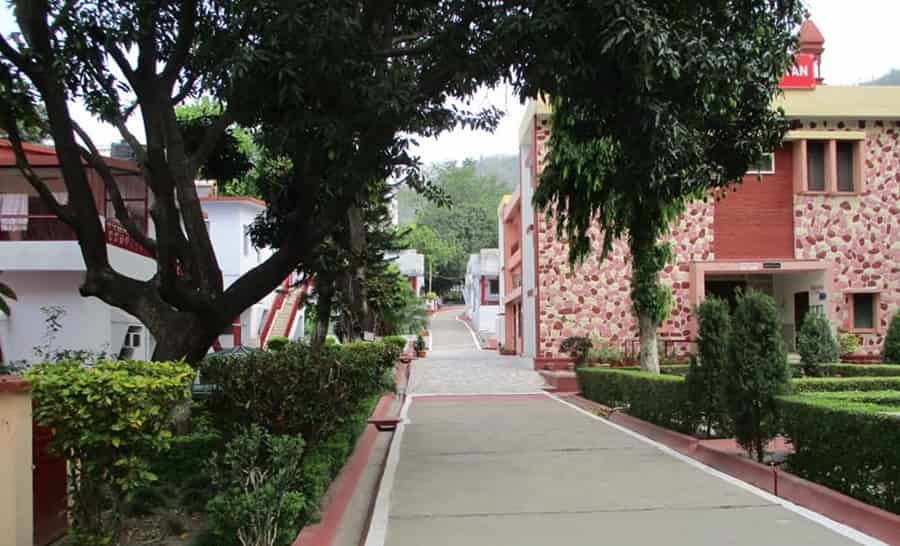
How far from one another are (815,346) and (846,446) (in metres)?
14.7

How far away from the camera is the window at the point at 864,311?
2675 centimetres

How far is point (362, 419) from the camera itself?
41.6 ft

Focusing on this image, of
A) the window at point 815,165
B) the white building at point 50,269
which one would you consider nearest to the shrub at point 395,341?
the white building at point 50,269

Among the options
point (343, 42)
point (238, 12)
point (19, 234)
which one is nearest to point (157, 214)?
point (238, 12)

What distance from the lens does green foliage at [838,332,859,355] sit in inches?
1003

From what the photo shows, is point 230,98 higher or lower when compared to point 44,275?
higher

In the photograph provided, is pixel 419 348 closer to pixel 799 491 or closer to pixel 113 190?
pixel 113 190

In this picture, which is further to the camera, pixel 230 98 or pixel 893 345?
pixel 893 345

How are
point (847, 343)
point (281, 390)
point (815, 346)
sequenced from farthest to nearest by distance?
point (847, 343), point (815, 346), point (281, 390)

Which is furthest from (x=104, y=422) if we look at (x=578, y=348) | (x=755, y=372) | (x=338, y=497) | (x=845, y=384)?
(x=578, y=348)

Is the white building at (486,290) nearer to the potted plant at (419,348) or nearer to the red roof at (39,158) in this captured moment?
the potted plant at (419,348)

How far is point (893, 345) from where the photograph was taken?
21.0 metres

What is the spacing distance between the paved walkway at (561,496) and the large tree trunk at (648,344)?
2.40m

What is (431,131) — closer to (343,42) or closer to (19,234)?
(343,42)
